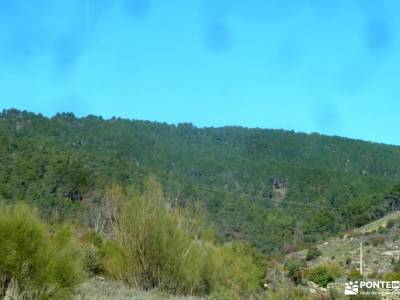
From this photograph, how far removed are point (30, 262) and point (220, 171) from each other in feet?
381

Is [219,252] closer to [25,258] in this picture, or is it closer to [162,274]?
[162,274]

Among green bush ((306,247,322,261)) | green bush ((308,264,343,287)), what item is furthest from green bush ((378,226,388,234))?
green bush ((308,264,343,287))

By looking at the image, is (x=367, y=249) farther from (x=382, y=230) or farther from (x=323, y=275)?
(x=323, y=275)

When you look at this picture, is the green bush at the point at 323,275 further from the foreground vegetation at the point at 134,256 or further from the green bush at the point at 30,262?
the green bush at the point at 30,262

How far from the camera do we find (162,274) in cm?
2077

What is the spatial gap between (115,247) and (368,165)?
13141cm

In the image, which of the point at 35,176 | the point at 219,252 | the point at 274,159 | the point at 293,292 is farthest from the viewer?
the point at 274,159

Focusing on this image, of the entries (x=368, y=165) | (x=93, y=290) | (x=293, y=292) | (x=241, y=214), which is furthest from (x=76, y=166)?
(x=368, y=165)

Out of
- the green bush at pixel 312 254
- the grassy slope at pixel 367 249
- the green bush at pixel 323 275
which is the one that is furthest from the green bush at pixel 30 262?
the green bush at pixel 312 254

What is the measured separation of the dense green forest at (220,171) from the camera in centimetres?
6756

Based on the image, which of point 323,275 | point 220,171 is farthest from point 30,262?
point 220,171

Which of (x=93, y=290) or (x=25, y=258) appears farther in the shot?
(x=93, y=290)

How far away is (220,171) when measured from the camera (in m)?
129

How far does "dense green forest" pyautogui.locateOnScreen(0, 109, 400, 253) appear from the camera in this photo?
2660 inches
